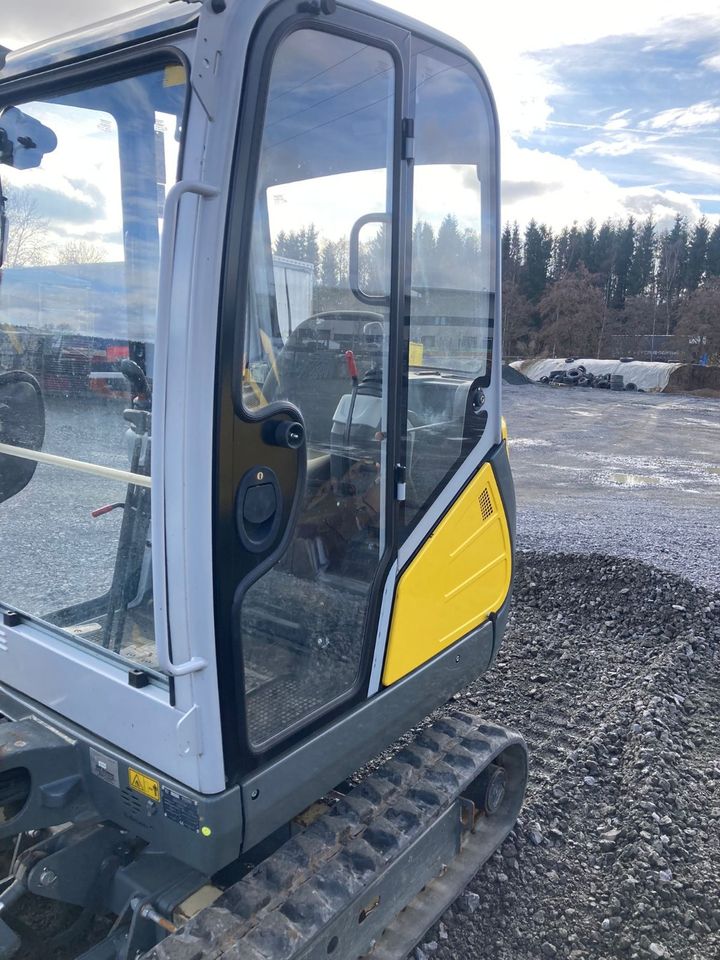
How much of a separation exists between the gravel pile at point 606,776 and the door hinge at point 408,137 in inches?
98.8

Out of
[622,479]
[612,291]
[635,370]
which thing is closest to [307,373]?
[622,479]

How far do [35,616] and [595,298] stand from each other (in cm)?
4749

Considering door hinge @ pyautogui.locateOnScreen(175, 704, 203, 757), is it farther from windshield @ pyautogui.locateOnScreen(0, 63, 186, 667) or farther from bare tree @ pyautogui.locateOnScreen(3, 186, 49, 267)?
bare tree @ pyautogui.locateOnScreen(3, 186, 49, 267)

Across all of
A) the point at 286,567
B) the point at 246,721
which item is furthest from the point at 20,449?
the point at 246,721

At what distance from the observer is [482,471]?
2844 millimetres

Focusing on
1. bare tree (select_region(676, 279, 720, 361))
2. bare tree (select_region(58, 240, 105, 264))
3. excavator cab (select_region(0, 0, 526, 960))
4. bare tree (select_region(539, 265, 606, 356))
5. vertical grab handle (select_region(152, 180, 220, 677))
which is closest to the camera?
vertical grab handle (select_region(152, 180, 220, 677))

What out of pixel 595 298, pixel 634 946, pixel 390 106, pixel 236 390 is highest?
pixel 595 298

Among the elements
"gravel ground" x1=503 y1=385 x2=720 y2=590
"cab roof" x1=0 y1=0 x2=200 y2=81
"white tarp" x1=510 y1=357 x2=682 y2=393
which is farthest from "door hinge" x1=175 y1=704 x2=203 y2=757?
"white tarp" x1=510 y1=357 x2=682 y2=393

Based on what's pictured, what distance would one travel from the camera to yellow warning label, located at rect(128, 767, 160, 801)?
6.19 ft

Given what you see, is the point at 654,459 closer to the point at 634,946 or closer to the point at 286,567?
the point at 634,946

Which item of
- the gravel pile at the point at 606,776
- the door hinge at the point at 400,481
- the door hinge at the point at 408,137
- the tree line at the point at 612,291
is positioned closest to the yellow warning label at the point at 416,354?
the door hinge at the point at 400,481

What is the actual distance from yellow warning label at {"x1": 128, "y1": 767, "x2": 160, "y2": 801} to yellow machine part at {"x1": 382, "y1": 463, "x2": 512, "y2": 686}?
76 cm

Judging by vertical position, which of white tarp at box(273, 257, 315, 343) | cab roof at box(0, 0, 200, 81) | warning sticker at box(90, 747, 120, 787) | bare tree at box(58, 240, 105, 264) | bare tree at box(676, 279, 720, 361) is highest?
bare tree at box(676, 279, 720, 361)

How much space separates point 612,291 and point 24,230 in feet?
206
